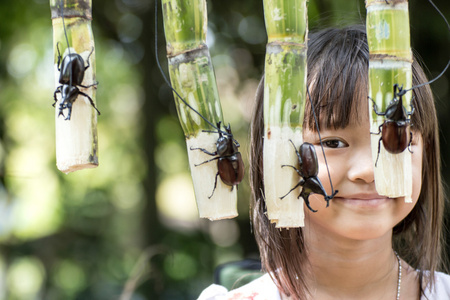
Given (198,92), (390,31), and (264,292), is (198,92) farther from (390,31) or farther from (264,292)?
(264,292)

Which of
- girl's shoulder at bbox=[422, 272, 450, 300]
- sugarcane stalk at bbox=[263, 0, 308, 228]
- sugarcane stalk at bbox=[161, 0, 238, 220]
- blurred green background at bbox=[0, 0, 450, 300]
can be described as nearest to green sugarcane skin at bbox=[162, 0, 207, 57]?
sugarcane stalk at bbox=[161, 0, 238, 220]

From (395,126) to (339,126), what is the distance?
43cm

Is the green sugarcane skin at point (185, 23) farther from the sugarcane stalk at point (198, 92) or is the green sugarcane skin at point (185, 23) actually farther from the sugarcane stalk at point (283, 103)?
the sugarcane stalk at point (283, 103)

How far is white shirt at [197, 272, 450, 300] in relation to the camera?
1804mm

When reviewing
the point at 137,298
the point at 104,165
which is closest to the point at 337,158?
the point at 137,298

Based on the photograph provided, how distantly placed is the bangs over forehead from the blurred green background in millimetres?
2118

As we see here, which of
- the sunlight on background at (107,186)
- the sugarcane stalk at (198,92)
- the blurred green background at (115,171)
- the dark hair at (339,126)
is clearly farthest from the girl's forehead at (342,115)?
the sunlight on background at (107,186)

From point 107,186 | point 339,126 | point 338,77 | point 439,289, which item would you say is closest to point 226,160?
point 339,126

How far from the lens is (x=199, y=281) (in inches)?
172

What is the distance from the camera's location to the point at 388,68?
39.2 inches

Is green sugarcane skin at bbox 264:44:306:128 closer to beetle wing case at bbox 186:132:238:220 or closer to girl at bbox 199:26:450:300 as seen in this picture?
beetle wing case at bbox 186:132:238:220

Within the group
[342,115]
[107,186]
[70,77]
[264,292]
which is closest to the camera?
[70,77]

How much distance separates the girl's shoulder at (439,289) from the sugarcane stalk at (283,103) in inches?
39.9

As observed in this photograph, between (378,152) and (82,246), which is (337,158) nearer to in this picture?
(378,152)
